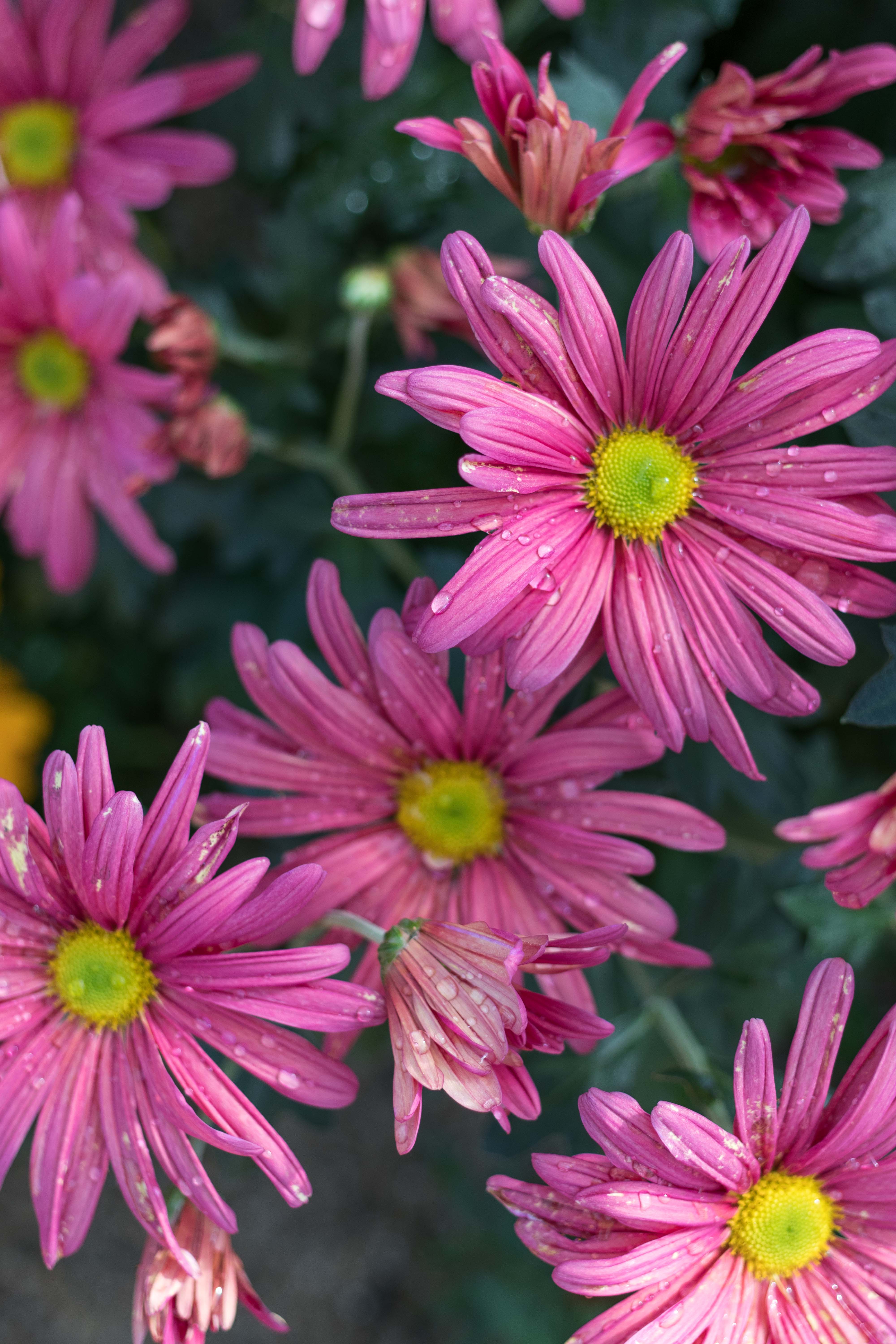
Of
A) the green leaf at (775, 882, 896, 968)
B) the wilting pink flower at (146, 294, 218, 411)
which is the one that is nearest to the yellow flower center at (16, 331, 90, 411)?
the wilting pink flower at (146, 294, 218, 411)

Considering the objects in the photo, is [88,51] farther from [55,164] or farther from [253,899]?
[253,899]

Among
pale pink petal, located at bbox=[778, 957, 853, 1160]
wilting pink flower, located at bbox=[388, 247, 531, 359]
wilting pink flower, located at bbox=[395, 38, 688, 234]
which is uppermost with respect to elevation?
wilting pink flower, located at bbox=[388, 247, 531, 359]

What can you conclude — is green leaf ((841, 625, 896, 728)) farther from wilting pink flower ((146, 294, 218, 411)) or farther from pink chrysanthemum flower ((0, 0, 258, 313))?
pink chrysanthemum flower ((0, 0, 258, 313))

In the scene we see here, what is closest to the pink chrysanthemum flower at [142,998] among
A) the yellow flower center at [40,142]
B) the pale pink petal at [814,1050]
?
the pale pink petal at [814,1050]

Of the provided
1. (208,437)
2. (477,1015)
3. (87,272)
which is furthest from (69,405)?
(477,1015)

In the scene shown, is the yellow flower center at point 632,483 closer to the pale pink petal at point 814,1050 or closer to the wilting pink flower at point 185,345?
the pale pink petal at point 814,1050

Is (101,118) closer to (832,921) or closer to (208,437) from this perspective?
(208,437)
